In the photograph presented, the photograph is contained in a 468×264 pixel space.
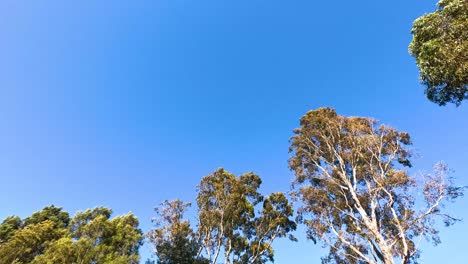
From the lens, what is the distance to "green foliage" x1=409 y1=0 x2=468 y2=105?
8.95 meters

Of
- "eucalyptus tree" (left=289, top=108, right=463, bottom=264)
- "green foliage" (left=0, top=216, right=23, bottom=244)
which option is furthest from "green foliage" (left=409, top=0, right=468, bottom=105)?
"green foliage" (left=0, top=216, right=23, bottom=244)

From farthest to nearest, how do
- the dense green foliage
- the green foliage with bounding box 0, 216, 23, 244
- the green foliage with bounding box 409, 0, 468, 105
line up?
the green foliage with bounding box 0, 216, 23, 244
the dense green foliage
the green foliage with bounding box 409, 0, 468, 105

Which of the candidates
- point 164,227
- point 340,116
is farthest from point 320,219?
point 164,227

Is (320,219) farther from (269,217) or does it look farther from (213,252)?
(213,252)

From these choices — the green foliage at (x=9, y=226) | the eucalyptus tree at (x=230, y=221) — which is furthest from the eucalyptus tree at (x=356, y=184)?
the green foliage at (x=9, y=226)

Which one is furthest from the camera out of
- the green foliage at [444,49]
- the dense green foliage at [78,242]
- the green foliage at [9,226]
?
the green foliage at [9,226]

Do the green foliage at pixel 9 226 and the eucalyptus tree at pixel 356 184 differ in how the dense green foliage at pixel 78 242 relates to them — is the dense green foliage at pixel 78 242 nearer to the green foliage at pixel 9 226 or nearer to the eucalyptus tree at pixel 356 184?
the green foliage at pixel 9 226

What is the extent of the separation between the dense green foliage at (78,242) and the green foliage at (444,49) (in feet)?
46.6

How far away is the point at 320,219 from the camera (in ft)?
63.7

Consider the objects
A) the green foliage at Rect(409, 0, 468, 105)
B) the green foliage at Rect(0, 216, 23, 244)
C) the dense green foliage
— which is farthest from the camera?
the green foliage at Rect(0, 216, 23, 244)

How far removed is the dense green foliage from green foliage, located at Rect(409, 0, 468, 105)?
14.2 m

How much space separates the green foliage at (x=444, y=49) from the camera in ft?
29.4

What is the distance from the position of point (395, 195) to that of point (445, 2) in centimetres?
1301

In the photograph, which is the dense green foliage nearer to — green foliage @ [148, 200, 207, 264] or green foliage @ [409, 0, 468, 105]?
green foliage @ [148, 200, 207, 264]
